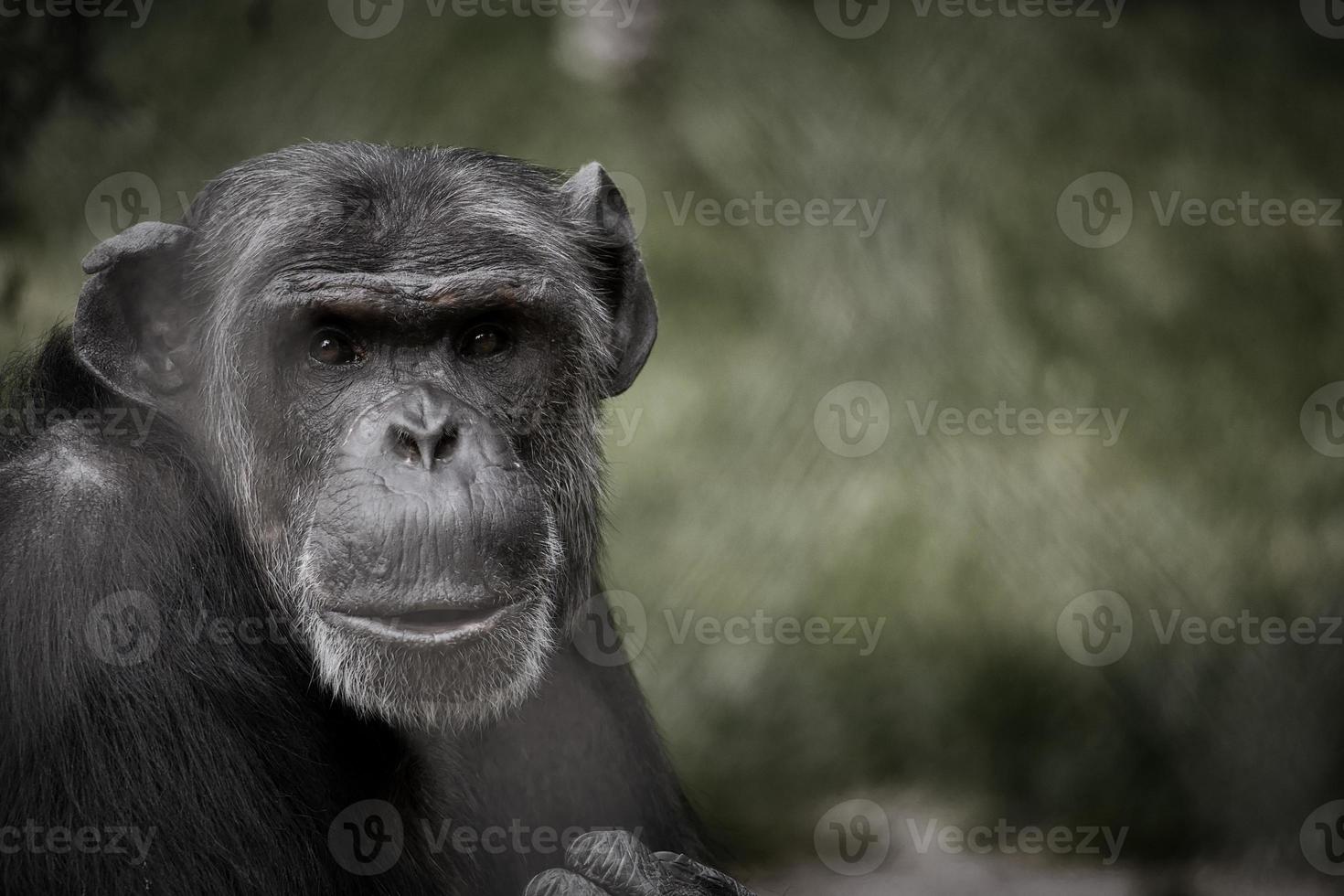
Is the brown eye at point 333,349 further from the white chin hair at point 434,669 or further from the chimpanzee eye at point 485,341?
the white chin hair at point 434,669

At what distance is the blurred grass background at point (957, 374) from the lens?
673cm

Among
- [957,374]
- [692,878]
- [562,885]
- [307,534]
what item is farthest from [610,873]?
[957,374]

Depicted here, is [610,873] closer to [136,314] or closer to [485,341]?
[485,341]

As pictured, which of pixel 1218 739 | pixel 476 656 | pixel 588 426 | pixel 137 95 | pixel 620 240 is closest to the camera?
pixel 476 656

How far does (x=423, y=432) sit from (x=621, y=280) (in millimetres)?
1324

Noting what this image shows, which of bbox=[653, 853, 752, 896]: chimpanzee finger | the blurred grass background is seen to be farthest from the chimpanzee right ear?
the blurred grass background

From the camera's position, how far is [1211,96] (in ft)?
22.9

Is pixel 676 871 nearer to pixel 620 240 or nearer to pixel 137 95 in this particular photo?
pixel 620 240

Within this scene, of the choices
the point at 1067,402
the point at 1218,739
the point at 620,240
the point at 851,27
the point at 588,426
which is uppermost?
the point at 851,27

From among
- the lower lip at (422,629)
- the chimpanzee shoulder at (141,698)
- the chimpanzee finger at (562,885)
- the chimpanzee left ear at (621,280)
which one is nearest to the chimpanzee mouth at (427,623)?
the lower lip at (422,629)

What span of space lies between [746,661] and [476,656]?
137 inches

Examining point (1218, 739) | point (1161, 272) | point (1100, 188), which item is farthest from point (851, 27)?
point (1218, 739)

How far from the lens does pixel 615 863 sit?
Result: 3.70m

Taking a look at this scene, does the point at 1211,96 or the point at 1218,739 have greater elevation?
the point at 1211,96
